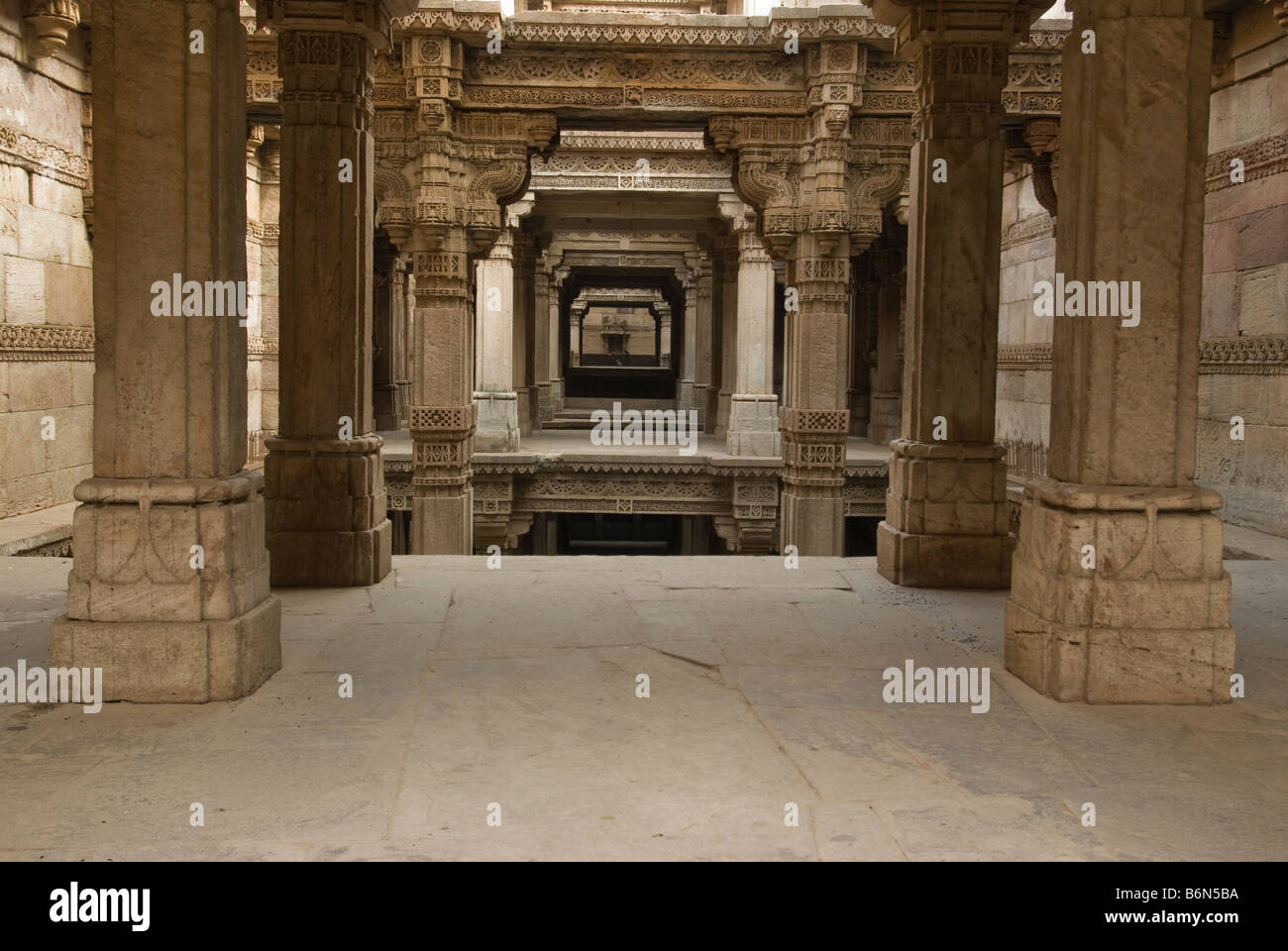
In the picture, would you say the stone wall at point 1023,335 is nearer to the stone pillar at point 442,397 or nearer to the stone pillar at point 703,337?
the stone pillar at point 442,397

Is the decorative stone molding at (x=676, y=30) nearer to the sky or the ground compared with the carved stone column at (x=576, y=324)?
nearer to the sky

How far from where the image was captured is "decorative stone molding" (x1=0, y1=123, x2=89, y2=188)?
9211 mm

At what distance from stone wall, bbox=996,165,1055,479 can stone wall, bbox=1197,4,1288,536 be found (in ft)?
9.95

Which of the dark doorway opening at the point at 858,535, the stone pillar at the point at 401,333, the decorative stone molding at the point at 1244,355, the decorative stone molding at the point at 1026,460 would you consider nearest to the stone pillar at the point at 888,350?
the dark doorway opening at the point at 858,535

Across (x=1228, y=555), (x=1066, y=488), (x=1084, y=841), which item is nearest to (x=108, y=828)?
(x=1084, y=841)

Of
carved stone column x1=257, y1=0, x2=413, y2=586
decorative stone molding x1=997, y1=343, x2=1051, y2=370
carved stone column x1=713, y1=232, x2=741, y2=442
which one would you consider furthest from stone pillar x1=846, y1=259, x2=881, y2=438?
carved stone column x1=257, y1=0, x2=413, y2=586

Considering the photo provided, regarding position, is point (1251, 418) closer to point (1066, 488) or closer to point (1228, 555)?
point (1228, 555)

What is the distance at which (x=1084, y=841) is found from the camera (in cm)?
277

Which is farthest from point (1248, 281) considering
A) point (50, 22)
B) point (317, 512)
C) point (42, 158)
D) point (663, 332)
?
point (663, 332)

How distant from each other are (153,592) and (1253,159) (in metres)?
9.21

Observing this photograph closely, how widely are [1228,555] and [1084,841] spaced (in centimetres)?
576

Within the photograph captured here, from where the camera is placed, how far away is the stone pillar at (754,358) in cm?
1524

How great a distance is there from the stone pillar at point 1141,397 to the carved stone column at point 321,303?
12.0 ft

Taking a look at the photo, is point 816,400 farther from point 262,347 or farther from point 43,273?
point 262,347
